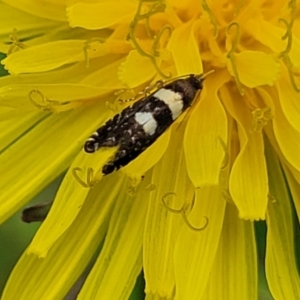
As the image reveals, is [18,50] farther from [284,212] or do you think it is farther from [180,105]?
[284,212]

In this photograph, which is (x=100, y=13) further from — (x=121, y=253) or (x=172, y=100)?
(x=121, y=253)

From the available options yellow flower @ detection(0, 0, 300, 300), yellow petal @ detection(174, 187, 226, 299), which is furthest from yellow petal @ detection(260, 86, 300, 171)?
yellow petal @ detection(174, 187, 226, 299)

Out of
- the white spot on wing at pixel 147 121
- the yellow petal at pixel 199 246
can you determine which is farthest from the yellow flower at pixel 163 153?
the white spot on wing at pixel 147 121

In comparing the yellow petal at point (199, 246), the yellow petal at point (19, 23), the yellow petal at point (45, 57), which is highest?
the yellow petal at point (19, 23)

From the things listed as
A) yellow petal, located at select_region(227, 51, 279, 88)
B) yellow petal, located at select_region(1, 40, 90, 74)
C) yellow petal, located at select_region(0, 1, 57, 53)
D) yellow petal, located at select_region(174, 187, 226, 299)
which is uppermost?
yellow petal, located at select_region(227, 51, 279, 88)

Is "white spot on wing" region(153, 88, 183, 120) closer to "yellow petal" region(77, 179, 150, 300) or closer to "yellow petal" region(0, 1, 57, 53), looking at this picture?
"yellow petal" region(77, 179, 150, 300)

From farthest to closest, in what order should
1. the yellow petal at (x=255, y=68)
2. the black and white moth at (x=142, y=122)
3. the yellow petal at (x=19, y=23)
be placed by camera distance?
the yellow petal at (x=19, y=23) → the yellow petal at (x=255, y=68) → the black and white moth at (x=142, y=122)

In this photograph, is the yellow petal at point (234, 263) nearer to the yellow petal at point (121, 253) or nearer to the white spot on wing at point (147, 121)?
the yellow petal at point (121, 253)
